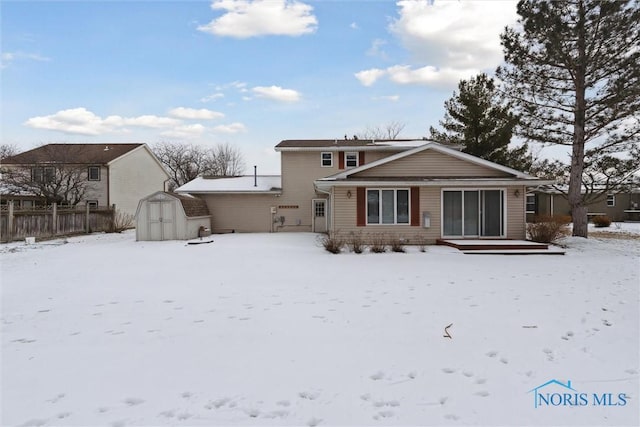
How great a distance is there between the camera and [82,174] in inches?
1051

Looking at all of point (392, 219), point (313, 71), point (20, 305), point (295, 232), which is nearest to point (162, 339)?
point (20, 305)

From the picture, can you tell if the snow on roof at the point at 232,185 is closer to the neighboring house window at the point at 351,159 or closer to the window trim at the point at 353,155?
the window trim at the point at 353,155

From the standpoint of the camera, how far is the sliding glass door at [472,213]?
597 inches

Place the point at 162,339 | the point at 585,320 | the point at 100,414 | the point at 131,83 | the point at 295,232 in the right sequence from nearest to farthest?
the point at 100,414
the point at 162,339
the point at 585,320
the point at 131,83
the point at 295,232

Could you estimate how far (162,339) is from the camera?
15.4 ft

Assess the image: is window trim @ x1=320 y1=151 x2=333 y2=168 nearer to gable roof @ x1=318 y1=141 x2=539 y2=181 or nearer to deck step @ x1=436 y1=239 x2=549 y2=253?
gable roof @ x1=318 y1=141 x2=539 y2=181

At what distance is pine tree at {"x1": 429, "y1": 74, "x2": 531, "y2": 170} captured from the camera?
78.2ft

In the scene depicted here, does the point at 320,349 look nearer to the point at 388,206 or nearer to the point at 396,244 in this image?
the point at 396,244

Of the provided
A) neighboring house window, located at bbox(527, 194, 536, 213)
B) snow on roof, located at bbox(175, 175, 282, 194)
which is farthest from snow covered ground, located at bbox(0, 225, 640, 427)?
neighboring house window, located at bbox(527, 194, 536, 213)

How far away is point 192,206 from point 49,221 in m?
6.94

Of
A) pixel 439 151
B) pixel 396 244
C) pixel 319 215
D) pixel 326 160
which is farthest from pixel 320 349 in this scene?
pixel 326 160

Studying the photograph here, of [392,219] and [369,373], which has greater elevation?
[392,219]

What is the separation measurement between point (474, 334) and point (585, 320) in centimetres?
195

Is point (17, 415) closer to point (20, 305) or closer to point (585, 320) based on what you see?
point (20, 305)
